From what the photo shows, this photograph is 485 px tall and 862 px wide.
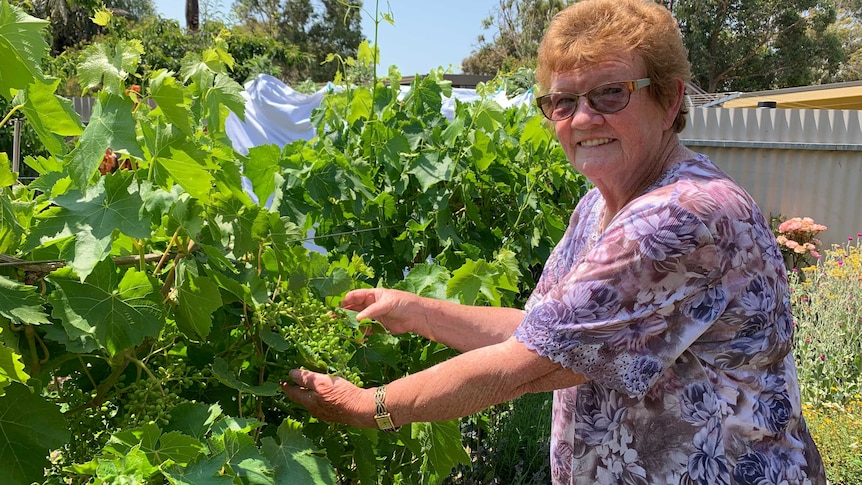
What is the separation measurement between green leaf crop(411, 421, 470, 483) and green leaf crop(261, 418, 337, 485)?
48 centimetres

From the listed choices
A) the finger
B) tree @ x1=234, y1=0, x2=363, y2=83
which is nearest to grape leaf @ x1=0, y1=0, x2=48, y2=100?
the finger

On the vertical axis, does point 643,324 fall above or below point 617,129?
below

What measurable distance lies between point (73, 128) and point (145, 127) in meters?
0.12

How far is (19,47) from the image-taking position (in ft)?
3.10

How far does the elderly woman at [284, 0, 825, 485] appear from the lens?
1330mm

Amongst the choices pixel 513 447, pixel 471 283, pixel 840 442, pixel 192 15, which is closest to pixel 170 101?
pixel 471 283

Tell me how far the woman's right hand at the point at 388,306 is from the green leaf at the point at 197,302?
46cm

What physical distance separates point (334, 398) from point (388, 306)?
14.8 inches

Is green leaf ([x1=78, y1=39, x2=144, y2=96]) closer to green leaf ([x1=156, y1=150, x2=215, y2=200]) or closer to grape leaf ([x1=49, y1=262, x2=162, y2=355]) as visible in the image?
green leaf ([x1=156, y1=150, x2=215, y2=200])

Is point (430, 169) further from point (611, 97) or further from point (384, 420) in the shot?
point (384, 420)

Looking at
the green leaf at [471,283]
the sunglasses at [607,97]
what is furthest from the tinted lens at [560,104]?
the green leaf at [471,283]

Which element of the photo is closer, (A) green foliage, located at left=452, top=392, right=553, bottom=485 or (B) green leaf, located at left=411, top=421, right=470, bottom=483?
(B) green leaf, located at left=411, top=421, right=470, bottom=483

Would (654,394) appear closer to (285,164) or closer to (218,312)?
(218,312)

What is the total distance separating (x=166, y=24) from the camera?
1850cm
